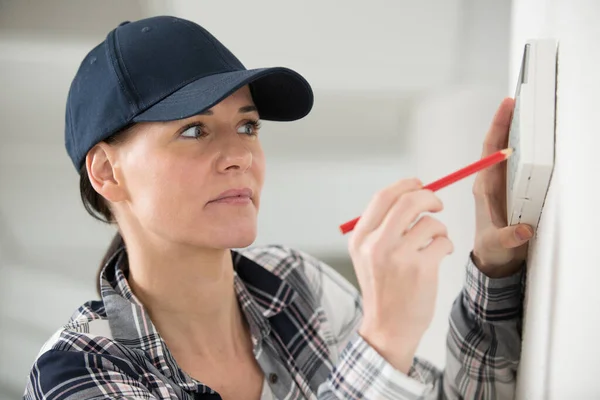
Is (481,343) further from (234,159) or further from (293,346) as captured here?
(234,159)

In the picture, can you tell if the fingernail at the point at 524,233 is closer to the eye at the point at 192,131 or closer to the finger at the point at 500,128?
the finger at the point at 500,128

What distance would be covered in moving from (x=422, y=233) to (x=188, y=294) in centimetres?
55

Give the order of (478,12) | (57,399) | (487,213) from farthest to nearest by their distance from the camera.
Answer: (478,12)
(487,213)
(57,399)

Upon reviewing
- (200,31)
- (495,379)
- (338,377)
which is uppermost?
(200,31)

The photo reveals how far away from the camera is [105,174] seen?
114cm

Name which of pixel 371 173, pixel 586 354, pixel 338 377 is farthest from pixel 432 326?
pixel 586 354

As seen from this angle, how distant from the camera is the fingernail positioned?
912 mm

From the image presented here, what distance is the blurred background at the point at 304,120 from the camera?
1.89 m

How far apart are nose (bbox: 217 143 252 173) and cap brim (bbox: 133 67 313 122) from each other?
0.11 meters

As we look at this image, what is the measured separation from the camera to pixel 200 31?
1119mm

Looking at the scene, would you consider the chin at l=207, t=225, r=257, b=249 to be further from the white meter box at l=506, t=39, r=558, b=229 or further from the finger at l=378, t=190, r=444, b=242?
the white meter box at l=506, t=39, r=558, b=229

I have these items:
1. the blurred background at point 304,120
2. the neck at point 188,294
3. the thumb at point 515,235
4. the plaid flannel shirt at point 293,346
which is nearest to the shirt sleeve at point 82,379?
the plaid flannel shirt at point 293,346

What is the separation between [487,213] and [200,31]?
56 cm

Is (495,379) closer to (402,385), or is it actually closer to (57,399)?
(402,385)
